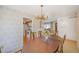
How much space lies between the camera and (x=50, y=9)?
5.79 ft

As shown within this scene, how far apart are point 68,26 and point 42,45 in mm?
491

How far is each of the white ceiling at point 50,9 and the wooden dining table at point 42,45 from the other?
0.39 m

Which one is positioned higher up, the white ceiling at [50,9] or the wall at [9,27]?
the white ceiling at [50,9]

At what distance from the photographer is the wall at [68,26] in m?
1.74

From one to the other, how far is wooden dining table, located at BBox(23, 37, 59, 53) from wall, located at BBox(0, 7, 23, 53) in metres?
0.19

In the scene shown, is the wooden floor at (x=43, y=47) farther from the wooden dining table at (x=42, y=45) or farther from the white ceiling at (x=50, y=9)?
the white ceiling at (x=50, y=9)

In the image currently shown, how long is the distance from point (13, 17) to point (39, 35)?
48cm

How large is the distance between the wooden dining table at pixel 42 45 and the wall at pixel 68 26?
0.19 m

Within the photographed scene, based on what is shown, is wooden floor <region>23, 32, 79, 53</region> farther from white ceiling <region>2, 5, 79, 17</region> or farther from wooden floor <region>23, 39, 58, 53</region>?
white ceiling <region>2, 5, 79, 17</region>

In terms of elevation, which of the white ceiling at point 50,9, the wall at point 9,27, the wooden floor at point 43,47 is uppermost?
the white ceiling at point 50,9

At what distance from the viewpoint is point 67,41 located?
1740 mm

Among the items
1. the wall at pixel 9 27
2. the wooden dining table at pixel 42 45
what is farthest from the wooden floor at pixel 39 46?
the wall at pixel 9 27

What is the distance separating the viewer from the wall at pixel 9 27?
1.74 metres
